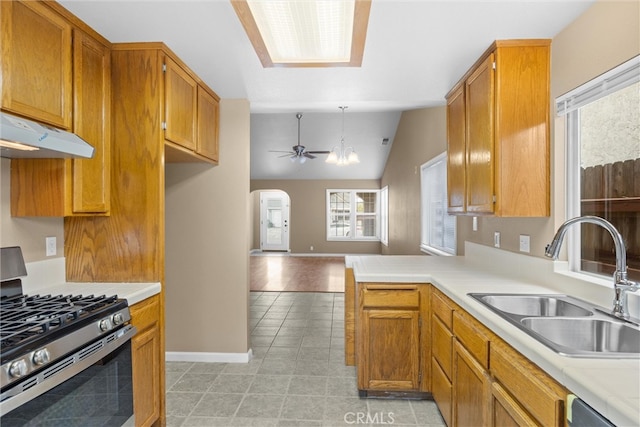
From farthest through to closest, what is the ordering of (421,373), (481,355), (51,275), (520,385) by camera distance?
(421,373)
(51,275)
(481,355)
(520,385)

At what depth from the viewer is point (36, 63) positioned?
A: 5.16 feet

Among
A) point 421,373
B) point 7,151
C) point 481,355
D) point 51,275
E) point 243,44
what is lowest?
point 421,373

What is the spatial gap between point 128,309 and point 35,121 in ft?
3.23

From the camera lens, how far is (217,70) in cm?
246

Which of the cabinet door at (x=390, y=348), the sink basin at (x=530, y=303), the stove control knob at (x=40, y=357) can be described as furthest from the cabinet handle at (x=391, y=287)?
the stove control knob at (x=40, y=357)

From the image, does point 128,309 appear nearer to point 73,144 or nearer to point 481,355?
point 73,144

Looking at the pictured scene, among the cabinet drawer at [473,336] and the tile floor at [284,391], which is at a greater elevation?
the cabinet drawer at [473,336]

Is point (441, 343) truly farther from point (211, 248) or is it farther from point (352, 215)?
point (352, 215)

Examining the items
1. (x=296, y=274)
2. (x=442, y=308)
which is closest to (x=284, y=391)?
(x=442, y=308)

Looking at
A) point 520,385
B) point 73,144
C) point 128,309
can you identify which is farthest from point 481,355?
point 73,144

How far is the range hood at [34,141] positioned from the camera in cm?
128

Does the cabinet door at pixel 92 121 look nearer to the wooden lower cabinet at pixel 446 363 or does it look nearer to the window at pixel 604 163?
A: the wooden lower cabinet at pixel 446 363

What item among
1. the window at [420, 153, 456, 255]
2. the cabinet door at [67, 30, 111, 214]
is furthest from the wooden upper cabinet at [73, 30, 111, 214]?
the window at [420, 153, 456, 255]

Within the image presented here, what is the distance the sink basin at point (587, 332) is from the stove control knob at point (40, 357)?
1831mm
